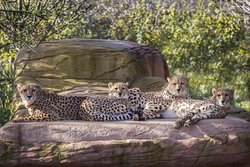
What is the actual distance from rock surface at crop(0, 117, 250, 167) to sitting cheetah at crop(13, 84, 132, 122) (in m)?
0.49

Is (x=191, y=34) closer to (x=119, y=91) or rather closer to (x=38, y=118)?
(x=119, y=91)

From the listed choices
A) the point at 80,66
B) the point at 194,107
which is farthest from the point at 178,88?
the point at 80,66

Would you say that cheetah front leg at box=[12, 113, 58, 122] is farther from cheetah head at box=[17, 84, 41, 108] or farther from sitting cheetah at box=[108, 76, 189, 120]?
sitting cheetah at box=[108, 76, 189, 120]

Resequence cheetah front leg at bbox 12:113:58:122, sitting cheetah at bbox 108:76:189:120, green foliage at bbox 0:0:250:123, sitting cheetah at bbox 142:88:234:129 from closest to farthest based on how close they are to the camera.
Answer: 1. sitting cheetah at bbox 142:88:234:129
2. cheetah front leg at bbox 12:113:58:122
3. sitting cheetah at bbox 108:76:189:120
4. green foliage at bbox 0:0:250:123

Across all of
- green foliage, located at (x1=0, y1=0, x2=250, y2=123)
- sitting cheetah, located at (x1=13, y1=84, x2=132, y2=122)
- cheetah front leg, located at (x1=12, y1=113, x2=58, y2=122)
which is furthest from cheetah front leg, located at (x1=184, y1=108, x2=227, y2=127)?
green foliage, located at (x1=0, y1=0, x2=250, y2=123)

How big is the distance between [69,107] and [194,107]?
156cm

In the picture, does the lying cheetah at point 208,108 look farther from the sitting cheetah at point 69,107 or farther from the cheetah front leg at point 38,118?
the cheetah front leg at point 38,118

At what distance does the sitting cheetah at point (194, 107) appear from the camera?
7.49 m

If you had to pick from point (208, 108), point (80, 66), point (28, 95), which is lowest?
point (208, 108)

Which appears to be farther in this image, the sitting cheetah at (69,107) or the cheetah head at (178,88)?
the cheetah head at (178,88)

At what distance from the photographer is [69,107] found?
804cm

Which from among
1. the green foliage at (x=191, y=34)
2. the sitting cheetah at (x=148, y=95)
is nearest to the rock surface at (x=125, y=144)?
the sitting cheetah at (x=148, y=95)

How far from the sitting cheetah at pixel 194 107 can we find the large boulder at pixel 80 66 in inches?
87.1

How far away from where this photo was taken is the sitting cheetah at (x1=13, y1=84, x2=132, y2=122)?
7777 mm
